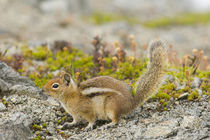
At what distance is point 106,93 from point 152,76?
958 mm

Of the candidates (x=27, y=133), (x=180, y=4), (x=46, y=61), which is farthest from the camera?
(x=180, y=4)

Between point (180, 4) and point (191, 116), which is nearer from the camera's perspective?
point (191, 116)

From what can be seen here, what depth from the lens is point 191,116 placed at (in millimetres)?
5477

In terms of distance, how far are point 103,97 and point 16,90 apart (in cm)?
191

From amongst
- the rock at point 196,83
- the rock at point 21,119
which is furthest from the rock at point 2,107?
the rock at point 196,83

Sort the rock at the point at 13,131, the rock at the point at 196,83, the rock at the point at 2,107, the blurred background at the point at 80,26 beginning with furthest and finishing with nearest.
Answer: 1. the blurred background at the point at 80,26
2. the rock at the point at 196,83
3. the rock at the point at 2,107
4. the rock at the point at 13,131

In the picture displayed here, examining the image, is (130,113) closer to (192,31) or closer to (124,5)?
(192,31)

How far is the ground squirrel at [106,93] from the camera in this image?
18.3 ft

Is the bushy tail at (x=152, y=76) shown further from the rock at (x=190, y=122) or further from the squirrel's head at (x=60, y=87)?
the squirrel's head at (x=60, y=87)

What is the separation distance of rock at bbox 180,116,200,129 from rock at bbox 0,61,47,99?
2821mm

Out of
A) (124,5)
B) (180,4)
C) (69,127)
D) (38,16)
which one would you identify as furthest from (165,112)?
(180,4)

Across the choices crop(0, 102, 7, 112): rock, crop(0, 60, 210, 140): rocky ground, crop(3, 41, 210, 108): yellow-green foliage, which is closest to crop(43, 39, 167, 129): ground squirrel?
crop(0, 60, 210, 140): rocky ground

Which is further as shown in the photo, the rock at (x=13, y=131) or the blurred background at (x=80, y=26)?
the blurred background at (x=80, y=26)

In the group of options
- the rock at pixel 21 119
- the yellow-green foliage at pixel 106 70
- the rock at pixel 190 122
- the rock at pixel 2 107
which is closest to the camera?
the rock at pixel 190 122
